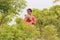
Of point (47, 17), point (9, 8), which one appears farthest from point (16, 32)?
point (47, 17)

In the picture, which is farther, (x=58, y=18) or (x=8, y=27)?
(x=58, y=18)

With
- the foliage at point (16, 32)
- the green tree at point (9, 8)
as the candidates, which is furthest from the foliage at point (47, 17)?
the green tree at point (9, 8)

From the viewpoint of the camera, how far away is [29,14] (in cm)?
774

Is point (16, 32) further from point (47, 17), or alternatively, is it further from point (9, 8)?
point (47, 17)

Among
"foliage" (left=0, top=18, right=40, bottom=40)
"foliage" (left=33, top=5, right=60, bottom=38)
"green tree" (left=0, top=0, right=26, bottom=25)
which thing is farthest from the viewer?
"foliage" (left=33, top=5, right=60, bottom=38)

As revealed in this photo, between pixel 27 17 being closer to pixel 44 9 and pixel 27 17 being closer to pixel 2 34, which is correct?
pixel 2 34

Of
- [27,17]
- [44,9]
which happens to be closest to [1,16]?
[27,17]

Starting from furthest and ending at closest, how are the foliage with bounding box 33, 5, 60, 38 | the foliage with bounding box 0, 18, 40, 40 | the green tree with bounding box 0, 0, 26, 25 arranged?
the foliage with bounding box 33, 5, 60, 38
the green tree with bounding box 0, 0, 26, 25
the foliage with bounding box 0, 18, 40, 40

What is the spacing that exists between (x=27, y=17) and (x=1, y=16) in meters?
1.88

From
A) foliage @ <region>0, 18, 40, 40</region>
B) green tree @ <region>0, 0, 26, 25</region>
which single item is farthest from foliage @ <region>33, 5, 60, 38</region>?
green tree @ <region>0, 0, 26, 25</region>

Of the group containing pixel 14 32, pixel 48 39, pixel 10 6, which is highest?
pixel 10 6

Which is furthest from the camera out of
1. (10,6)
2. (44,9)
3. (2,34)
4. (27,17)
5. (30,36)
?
(44,9)

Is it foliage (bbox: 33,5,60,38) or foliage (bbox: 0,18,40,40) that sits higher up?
foliage (bbox: 0,18,40,40)

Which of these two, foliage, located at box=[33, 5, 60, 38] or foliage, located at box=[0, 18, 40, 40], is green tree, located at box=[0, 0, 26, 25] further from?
foliage, located at box=[33, 5, 60, 38]
